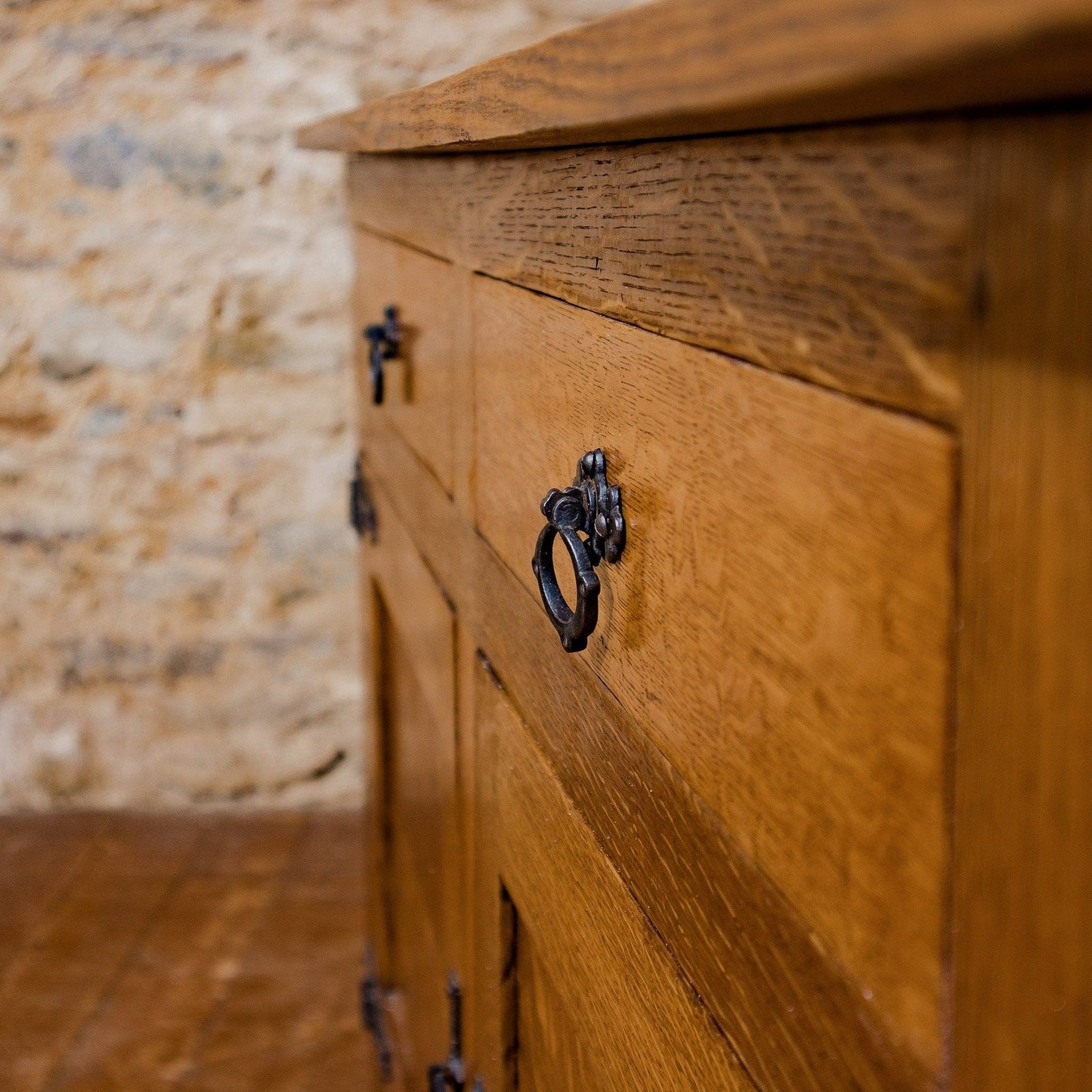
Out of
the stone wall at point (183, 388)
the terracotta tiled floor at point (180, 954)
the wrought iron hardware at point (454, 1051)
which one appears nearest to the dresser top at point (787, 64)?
the wrought iron hardware at point (454, 1051)

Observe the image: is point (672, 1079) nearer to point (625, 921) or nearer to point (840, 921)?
point (625, 921)

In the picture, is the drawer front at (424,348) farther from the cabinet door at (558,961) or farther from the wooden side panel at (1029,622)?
the wooden side panel at (1029,622)

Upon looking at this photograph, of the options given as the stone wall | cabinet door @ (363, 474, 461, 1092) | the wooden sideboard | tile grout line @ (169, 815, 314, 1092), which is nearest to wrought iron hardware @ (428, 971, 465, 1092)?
cabinet door @ (363, 474, 461, 1092)

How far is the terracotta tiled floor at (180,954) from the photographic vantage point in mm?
1728

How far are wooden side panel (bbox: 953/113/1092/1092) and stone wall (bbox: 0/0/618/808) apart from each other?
194 cm

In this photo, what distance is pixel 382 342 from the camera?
116cm

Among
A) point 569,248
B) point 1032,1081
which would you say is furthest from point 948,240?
point 569,248

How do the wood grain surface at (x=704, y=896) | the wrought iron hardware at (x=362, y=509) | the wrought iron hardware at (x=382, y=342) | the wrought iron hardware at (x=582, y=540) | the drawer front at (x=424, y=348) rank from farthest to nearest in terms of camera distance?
1. the wrought iron hardware at (x=362, y=509)
2. the wrought iron hardware at (x=382, y=342)
3. the drawer front at (x=424, y=348)
4. the wrought iron hardware at (x=582, y=540)
5. the wood grain surface at (x=704, y=896)

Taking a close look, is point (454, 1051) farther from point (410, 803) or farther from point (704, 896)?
point (704, 896)

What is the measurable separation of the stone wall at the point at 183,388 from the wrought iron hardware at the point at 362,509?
628 mm

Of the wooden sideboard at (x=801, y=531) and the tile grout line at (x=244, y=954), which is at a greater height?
the wooden sideboard at (x=801, y=531)

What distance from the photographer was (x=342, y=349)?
2193 mm

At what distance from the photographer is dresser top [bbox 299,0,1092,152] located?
21cm

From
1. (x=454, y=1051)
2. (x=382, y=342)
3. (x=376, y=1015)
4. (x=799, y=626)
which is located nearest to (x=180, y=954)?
(x=376, y=1015)
